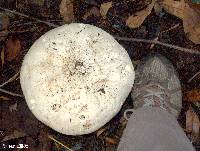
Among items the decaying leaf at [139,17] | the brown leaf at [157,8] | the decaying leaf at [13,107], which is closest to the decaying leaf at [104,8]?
the decaying leaf at [139,17]

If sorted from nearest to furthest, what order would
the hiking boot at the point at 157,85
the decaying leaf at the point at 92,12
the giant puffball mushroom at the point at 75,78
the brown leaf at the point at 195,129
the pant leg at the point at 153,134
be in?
the pant leg at the point at 153,134
the giant puffball mushroom at the point at 75,78
the hiking boot at the point at 157,85
the brown leaf at the point at 195,129
the decaying leaf at the point at 92,12

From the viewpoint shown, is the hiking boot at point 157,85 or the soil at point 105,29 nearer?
the hiking boot at point 157,85

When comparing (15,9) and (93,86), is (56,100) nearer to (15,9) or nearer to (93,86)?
(93,86)

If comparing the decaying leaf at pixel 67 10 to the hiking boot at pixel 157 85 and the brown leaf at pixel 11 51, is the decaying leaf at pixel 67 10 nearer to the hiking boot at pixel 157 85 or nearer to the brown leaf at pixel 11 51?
the brown leaf at pixel 11 51

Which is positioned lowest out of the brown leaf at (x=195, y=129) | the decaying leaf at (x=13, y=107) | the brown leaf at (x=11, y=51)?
the decaying leaf at (x=13, y=107)

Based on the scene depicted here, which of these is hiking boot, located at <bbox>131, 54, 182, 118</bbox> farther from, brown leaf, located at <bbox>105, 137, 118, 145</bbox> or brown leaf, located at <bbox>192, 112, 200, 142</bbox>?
brown leaf, located at <bbox>105, 137, 118, 145</bbox>

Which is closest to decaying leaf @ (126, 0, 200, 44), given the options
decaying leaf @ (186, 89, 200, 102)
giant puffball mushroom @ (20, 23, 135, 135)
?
decaying leaf @ (186, 89, 200, 102)

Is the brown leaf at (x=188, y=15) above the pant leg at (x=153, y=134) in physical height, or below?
above
